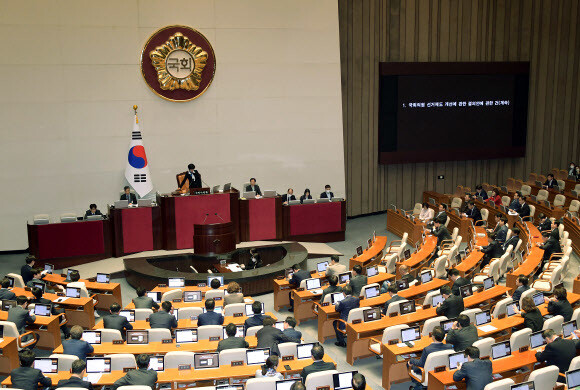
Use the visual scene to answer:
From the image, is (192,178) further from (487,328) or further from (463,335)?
(463,335)

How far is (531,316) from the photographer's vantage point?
927 centimetres

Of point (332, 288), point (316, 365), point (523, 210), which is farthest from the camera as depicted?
point (523, 210)

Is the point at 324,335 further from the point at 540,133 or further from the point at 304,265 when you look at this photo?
the point at 540,133

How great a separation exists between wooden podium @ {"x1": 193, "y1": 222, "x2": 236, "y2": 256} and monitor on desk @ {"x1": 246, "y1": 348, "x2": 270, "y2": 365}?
6.45 meters

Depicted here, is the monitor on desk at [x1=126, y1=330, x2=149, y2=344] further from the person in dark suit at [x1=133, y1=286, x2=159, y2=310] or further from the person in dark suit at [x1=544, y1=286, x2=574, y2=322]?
the person in dark suit at [x1=544, y1=286, x2=574, y2=322]

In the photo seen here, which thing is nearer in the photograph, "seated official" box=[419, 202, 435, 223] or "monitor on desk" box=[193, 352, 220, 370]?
"monitor on desk" box=[193, 352, 220, 370]

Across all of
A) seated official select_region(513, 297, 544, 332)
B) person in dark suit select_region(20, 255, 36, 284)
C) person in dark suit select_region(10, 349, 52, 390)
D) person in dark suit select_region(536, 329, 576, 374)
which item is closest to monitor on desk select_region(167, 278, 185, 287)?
person in dark suit select_region(20, 255, 36, 284)

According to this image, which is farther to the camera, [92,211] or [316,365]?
[92,211]

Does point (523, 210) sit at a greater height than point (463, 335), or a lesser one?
greater

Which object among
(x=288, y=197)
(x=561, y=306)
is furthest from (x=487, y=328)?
(x=288, y=197)

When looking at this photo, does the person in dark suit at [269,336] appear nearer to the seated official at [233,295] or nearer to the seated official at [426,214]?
the seated official at [233,295]

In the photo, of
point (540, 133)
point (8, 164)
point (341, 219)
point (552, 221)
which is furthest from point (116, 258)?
point (540, 133)

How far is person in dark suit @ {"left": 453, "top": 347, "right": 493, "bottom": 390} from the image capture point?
7.54 meters

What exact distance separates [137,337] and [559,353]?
5.72 metres
